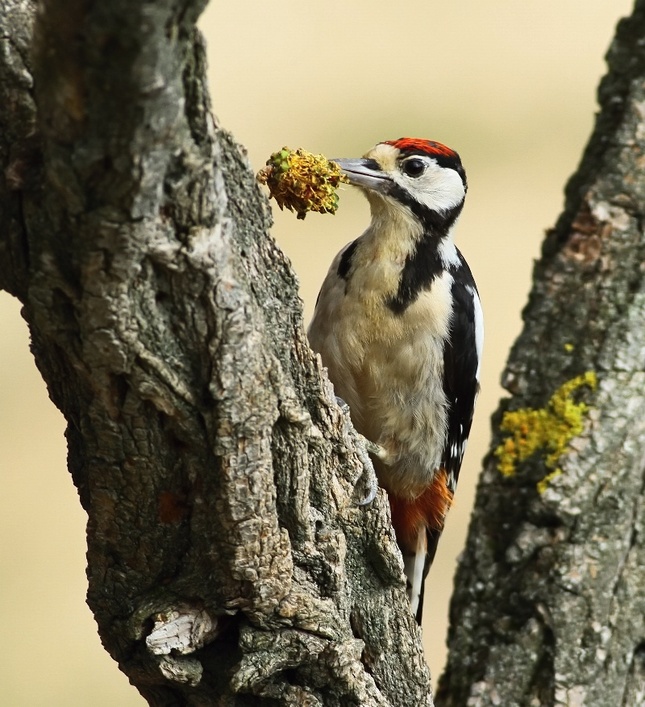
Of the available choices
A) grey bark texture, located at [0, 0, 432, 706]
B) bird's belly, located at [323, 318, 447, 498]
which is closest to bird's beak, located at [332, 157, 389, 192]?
bird's belly, located at [323, 318, 447, 498]

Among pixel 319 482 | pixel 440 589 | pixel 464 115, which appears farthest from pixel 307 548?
pixel 464 115

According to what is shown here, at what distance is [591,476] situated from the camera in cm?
297

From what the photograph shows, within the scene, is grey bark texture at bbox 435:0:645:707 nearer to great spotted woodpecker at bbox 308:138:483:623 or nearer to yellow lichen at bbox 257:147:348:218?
yellow lichen at bbox 257:147:348:218

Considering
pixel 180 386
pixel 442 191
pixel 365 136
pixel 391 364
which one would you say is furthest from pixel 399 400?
pixel 365 136

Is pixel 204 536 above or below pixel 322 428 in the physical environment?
below

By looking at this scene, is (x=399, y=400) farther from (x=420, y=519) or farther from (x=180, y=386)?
(x=180, y=386)

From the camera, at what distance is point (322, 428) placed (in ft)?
8.96

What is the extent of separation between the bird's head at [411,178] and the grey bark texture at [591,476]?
114 centimetres

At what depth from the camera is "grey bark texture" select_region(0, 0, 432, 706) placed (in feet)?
5.90

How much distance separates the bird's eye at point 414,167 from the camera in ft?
13.8

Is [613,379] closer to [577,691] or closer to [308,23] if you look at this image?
[577,691]

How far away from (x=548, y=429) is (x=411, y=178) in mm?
1453

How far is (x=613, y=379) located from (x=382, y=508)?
0.66 meters

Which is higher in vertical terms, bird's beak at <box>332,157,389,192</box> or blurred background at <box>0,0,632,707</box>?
blurred background at <box>0,0,632,707</box>
